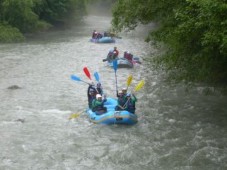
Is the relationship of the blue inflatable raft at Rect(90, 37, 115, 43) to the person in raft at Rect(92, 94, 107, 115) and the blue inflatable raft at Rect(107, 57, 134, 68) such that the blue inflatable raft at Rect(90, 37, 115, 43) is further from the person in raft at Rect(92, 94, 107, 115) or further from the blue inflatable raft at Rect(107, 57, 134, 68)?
the person in raft at Rect(92, 94, 107, 115)

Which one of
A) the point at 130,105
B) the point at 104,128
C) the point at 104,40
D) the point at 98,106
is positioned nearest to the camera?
the point at 104,128

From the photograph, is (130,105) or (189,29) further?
(130,105)

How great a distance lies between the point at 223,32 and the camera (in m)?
7.80

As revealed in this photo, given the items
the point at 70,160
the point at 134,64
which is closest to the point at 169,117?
the point at 70,160

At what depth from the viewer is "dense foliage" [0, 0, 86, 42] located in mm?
33938

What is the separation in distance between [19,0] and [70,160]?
85.0 ft

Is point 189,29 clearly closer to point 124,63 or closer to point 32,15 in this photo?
point 124,63

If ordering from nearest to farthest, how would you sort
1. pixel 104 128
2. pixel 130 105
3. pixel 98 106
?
1. pixel 104 128
2. pixel 130 105
3. pixel 98 106

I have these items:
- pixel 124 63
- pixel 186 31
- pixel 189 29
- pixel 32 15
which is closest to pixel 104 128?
pixel 186 31

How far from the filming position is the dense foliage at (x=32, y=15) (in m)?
33.9

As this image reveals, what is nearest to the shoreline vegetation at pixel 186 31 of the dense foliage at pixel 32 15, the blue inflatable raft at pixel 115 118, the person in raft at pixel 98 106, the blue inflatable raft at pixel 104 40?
the blue inflatable raft at pixel 115 118

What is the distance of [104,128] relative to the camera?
13.2 meters

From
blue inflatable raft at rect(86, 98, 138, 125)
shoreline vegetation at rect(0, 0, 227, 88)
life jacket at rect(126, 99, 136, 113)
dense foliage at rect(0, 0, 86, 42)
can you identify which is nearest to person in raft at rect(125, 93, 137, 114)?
life jacket at rect(126, 99, 136, 113)

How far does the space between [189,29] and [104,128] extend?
17.1ft
